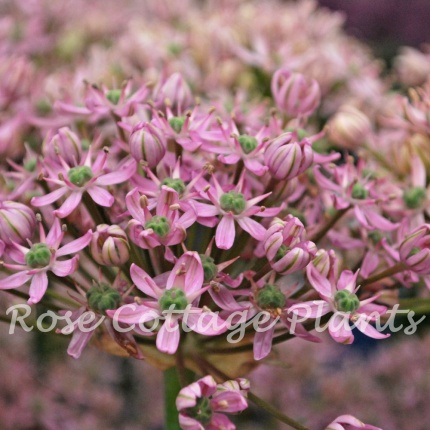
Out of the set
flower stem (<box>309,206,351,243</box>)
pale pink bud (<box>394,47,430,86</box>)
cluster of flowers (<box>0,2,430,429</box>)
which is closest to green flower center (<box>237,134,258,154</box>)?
cluster of flowers (<box>0,2,430,429</box>)

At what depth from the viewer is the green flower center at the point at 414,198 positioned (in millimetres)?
795

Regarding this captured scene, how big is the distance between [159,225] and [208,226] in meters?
0.05

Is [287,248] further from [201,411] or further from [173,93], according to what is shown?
[173,93]

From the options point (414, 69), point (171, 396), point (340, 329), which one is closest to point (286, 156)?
point (340, 329)

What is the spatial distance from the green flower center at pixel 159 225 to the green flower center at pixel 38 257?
0.09 meters

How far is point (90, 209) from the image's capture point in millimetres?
673

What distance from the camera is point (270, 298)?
63 centimetres

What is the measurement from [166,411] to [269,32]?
0.59 metres

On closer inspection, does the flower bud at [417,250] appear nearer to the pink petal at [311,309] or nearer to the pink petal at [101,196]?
the pink petal at [311,309]

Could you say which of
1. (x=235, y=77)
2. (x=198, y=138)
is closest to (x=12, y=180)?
(x=198, y=138)

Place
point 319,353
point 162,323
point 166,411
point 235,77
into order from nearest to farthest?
point 162,323
point 166,411
point 235,77
point 319,353

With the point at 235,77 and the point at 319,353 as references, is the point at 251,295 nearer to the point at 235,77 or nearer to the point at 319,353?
the point at 235,77

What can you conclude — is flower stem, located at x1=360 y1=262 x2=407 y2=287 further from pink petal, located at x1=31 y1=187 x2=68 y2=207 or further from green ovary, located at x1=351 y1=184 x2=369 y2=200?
pink petal, located at x1=31 y1=187 x2=68 y2=207

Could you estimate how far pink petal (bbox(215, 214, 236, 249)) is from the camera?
62 cm
